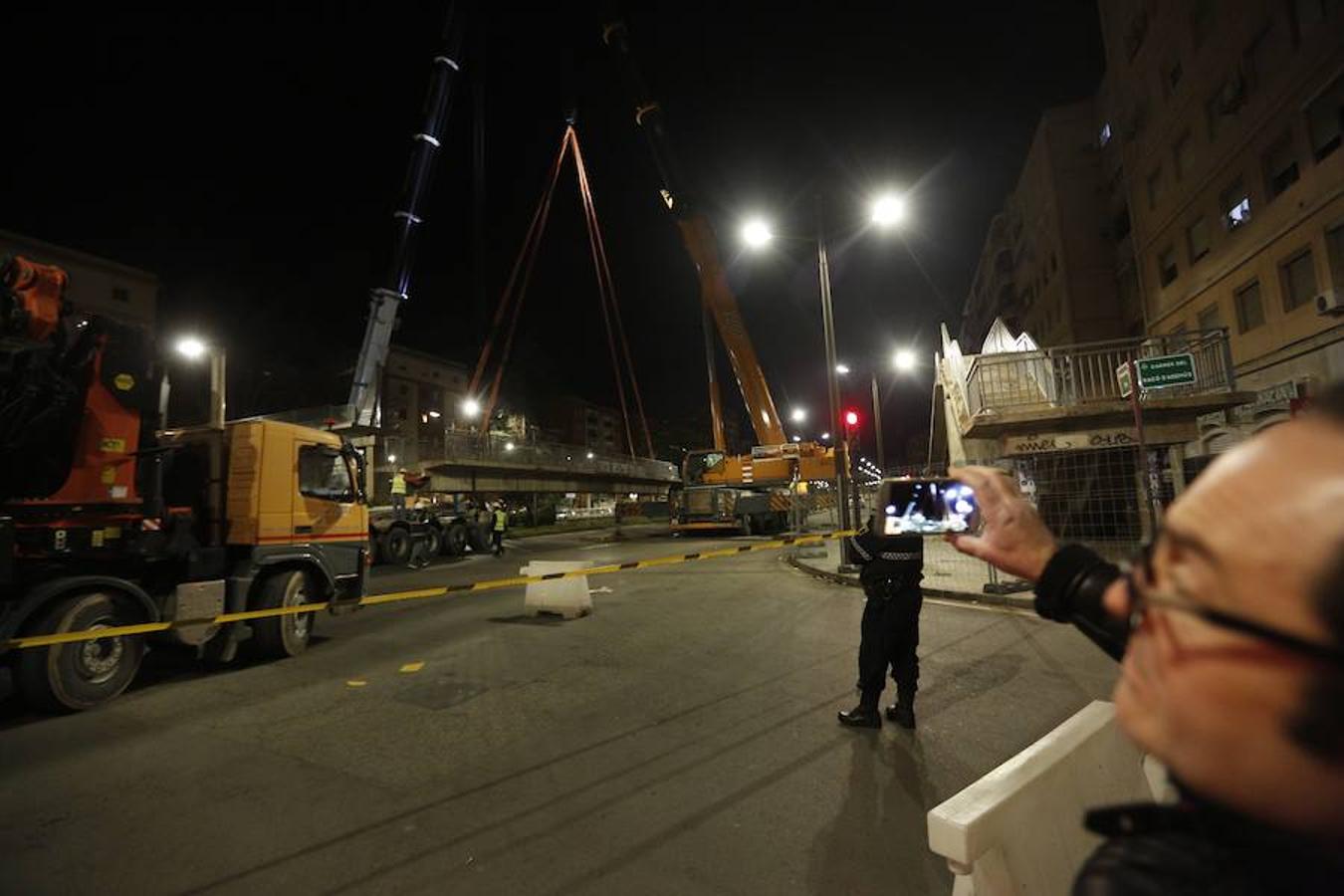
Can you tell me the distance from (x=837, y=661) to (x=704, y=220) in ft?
60.6

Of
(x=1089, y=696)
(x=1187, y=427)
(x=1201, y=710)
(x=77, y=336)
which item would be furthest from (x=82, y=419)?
(x=1187, y=427)

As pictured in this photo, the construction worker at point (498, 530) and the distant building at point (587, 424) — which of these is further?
the distant building at point (587, 424)

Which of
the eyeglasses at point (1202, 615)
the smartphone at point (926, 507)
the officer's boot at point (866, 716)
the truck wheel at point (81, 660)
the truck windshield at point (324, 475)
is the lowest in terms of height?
the officer's boot at point (866, 716)

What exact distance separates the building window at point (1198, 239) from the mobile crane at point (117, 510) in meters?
25.0

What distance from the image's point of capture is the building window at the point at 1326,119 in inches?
541

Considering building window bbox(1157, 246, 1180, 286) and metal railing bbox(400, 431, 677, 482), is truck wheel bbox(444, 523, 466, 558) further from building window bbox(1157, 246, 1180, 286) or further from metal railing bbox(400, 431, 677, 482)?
building window bbox(1157, 246, 1180, 286)

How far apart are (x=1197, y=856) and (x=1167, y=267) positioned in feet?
92.0

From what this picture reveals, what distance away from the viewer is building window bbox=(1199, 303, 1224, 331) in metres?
18.9

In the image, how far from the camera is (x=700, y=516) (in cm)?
2336

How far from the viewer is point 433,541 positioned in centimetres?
1808

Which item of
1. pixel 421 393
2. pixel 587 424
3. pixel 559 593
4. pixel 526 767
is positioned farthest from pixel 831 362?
pixel 587 424

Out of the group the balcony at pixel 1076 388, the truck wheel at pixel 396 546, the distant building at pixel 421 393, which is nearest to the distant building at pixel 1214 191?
the balcony at pixel 1076 388

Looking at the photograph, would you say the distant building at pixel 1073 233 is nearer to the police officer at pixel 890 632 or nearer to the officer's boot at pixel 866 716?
the police officer at pixel 890 632

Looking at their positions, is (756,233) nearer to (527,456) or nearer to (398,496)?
(398,496)
